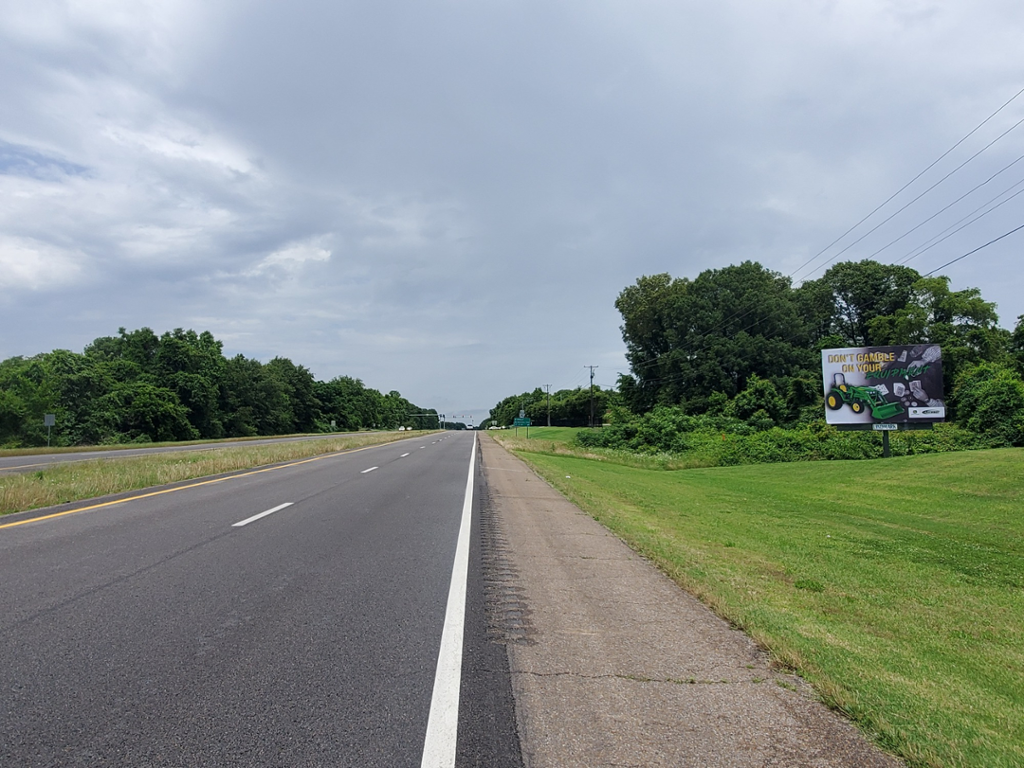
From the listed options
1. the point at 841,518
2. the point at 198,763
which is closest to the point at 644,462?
the point at 841,518

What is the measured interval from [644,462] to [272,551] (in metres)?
33.2

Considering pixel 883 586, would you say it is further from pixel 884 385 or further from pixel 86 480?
pixel 884 385

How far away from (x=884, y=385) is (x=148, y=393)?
72.1m

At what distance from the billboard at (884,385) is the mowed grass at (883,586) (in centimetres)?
1226

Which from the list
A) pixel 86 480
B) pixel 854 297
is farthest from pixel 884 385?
pixel 854 297

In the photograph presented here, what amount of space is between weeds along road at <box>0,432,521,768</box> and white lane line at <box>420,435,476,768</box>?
0.01 m

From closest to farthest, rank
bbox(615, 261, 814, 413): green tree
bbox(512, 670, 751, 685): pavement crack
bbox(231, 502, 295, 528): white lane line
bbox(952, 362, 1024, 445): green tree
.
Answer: bbox(512, 670, 751, 685): pavement crack → bbox(231, 502, 295, 528): white lane line → bbox(952, 362, 1024, 445): green tree → bbox(615, 261, 814, 413): green tree

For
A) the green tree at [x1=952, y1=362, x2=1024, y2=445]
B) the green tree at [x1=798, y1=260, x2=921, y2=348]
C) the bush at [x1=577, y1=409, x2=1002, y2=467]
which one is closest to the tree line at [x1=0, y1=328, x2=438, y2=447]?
the bush at [x1=577, y1=409, x2=1002, y2=467]

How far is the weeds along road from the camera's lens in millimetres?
3129

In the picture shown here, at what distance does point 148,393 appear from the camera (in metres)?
67.5

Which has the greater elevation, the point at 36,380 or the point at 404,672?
the point at 36,380

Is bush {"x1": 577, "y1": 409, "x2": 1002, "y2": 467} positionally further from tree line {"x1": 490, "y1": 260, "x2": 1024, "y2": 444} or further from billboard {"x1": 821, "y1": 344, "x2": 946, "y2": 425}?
tree line {"x1": 490, "y1": 260, "x2": 1024, "y2": 444}

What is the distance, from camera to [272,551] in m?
7.80

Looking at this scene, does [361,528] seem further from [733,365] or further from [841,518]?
[733,365]
